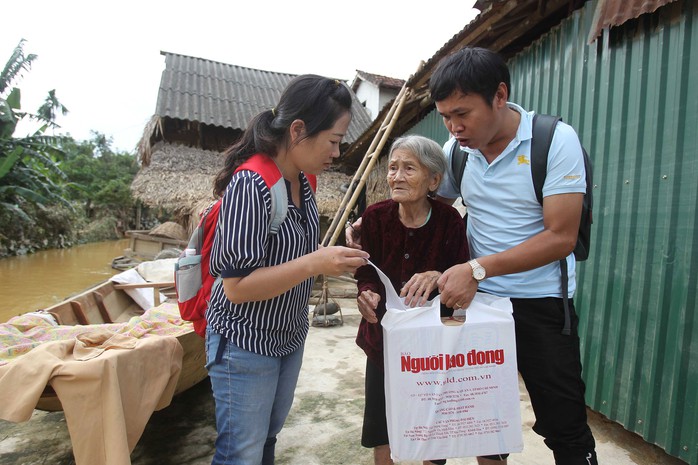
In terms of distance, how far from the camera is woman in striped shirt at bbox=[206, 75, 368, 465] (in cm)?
134

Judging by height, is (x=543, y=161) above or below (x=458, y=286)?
above

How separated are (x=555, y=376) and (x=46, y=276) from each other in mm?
14614

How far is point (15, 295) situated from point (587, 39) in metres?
12.0

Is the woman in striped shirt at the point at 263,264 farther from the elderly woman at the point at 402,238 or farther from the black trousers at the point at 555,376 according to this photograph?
the black trousers at the point at 555,376

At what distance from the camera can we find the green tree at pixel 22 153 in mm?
12992

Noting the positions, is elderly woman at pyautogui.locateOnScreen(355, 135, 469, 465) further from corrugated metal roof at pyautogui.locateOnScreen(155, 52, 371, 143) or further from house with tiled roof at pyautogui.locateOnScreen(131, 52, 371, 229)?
corrugated metal roof at pyautogui.locateOnScreen(155, 52, 371, 143)

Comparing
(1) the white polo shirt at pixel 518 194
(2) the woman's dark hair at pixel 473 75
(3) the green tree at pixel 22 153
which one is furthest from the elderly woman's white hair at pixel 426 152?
(3) the green tree at pixel 22 153

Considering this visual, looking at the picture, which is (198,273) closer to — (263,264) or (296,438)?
(263,264)

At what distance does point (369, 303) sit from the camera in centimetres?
164

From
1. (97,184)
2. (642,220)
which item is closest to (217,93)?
(642,220)

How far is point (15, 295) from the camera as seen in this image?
1005cm

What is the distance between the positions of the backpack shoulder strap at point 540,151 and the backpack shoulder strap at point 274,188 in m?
0.85

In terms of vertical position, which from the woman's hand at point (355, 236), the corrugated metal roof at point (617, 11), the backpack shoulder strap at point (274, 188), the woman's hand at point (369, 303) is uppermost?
the corrugated metal roof at point (617, 11)

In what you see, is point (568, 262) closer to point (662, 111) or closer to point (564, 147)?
point (564, 147)
